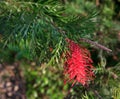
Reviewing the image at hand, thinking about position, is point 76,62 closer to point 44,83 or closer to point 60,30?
point 60,30

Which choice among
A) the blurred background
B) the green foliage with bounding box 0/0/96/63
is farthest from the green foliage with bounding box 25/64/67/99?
the green foliage with bounding box 0/0/96/63

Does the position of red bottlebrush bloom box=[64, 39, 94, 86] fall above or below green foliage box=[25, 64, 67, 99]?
above

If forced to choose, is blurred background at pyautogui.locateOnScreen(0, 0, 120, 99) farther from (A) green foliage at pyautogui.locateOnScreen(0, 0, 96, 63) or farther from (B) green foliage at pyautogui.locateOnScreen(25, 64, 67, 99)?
(B) green foliage at pyautogui.locateOnScreen(25, 64, 67, 99)

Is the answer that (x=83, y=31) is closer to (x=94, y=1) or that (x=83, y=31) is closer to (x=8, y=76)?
(x=94, y=1)

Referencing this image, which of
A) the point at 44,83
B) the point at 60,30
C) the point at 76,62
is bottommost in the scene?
the point at 44,83

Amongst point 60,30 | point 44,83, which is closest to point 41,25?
point 60,30

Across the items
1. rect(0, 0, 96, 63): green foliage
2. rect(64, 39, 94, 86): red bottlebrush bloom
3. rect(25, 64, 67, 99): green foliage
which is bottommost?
rect(25, 64, 67, 99): green foliage

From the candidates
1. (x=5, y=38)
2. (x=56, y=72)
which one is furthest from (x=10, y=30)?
(x=56, y=72)

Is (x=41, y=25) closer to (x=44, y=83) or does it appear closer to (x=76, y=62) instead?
(x=76, y=62)

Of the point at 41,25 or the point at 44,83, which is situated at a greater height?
the point at 41,25

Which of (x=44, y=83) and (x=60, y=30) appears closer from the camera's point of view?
(x=60, y=30)

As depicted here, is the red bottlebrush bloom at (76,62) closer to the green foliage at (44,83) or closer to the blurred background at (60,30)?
the blurred background at (60,30)
